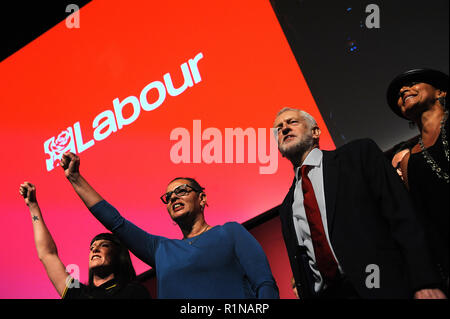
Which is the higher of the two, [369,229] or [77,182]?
[77,182]

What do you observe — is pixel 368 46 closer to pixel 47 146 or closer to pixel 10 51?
pixel 47 146

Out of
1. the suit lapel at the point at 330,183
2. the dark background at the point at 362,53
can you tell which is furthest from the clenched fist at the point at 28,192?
the dark background at the point at 362,53

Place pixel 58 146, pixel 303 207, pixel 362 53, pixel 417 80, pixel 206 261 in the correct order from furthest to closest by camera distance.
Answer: pixel 58 146 < pixel 362 53 < pixel 417 80 < pixel 206 261 < pixel 303 207

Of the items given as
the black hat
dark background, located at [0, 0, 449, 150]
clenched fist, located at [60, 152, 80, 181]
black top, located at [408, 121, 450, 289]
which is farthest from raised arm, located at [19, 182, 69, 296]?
the black hat

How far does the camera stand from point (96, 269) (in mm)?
2051

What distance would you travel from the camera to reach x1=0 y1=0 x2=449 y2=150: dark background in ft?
8.20

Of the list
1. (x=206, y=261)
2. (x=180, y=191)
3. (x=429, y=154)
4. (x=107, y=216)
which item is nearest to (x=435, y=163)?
(x=429, y=154)

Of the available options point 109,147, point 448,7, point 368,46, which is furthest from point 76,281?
point 448,7

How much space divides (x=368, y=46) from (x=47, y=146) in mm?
2264

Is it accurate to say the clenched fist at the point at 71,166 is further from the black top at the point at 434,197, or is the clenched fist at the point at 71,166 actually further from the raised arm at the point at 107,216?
the black top at the point at 434,197

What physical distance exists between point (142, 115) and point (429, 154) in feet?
6.03

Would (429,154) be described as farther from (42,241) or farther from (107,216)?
(42,241)

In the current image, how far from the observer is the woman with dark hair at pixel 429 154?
146 centimetres

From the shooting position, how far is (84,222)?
8.61 ft
